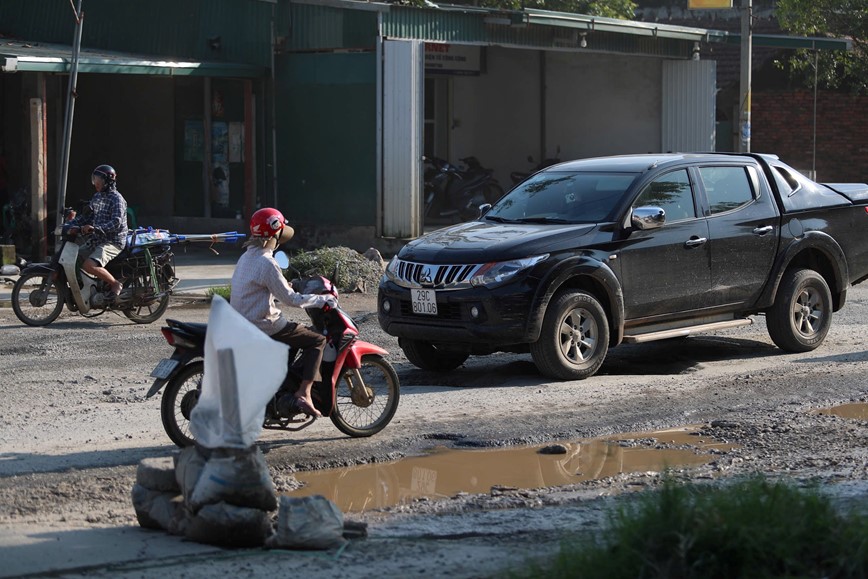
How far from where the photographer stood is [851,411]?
31.8 feet

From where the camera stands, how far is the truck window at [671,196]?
11.1 meters

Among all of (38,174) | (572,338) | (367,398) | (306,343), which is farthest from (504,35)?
(306,343)

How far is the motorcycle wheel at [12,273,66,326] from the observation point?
13516 mm

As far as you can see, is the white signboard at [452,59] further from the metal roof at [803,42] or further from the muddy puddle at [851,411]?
the muddy puddle at [851,411]

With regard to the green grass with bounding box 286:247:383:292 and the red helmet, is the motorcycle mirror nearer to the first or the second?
the red helmet

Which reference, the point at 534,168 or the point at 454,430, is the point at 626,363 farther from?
the point at 534,168

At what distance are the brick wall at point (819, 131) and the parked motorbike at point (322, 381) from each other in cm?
2239

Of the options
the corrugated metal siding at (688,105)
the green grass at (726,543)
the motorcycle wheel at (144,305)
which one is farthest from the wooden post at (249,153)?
the green grass at (726,543)

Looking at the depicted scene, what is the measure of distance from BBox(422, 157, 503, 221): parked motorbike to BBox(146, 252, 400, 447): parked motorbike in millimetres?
17886

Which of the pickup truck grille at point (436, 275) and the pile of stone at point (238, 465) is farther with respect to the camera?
the pickup truck grille at point (436, 275)

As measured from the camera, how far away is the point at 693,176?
11500 millimetres

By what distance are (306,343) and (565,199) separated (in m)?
3.86

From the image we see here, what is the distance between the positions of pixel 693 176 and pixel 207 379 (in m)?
6.56

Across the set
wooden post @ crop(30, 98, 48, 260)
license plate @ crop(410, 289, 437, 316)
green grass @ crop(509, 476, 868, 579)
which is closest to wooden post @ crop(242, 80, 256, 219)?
wooden post @ crop(30, 98, 48, 260)
